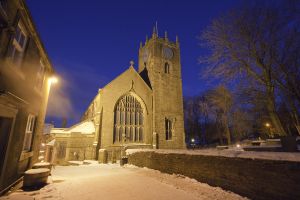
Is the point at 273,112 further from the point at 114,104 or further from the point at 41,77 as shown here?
the point at 114,104

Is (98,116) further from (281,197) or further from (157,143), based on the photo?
(281,197)

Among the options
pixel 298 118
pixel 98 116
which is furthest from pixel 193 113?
pixel 298 118

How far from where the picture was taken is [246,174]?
5.69 m

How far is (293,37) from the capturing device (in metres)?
8.73

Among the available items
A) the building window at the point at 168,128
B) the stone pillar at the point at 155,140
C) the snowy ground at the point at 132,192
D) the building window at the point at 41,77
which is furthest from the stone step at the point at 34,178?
the building window at the point at 168,128

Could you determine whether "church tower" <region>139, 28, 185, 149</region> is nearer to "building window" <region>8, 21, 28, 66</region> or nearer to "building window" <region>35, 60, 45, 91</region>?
"building window" <region>35, 60, 45, 91</region>

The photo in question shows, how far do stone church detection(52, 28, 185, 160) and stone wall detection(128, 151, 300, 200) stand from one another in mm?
11461

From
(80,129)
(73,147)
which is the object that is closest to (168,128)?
(80,129)

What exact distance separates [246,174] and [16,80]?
8589mm

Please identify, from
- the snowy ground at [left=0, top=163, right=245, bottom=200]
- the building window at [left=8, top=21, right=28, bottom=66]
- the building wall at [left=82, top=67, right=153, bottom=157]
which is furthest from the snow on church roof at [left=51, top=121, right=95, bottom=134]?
the building window at [left=8, top=21, right=28, bottom=66]

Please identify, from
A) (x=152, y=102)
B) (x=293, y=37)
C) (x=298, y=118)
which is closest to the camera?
(x=293, y=37)

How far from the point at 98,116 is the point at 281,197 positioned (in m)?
19.8

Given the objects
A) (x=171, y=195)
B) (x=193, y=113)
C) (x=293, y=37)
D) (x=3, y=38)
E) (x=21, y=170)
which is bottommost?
(x=171, y=195)

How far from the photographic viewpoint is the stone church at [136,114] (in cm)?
2086
